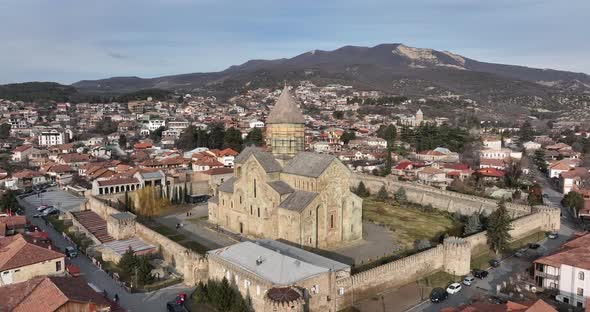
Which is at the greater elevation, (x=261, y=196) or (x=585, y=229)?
(x=261, y=196)

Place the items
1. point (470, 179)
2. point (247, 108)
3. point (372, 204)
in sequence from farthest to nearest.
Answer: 1. point (247, 108)
2. point (470, 179)
3. point (372, 204)

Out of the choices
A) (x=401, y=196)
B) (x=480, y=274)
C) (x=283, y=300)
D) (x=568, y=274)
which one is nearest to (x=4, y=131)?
(x=401, y=196)

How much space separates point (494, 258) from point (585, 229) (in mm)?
11634

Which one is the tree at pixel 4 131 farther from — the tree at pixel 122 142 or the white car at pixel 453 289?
the white car at pixel 453 289

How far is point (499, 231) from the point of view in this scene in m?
27.8

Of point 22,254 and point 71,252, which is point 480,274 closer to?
point 22,254

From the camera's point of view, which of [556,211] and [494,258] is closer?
[494,258]

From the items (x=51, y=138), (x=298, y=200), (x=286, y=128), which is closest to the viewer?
(x=298, y=200)

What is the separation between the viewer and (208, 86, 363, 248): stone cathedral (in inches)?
1072

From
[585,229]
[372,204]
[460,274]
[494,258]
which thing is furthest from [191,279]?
[585,229]

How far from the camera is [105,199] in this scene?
3822 centimetres

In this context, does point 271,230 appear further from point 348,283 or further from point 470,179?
point 470,179

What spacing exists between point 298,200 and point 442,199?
58.3 ft

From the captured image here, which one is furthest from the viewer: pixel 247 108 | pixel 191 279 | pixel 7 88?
pixel 7 88
